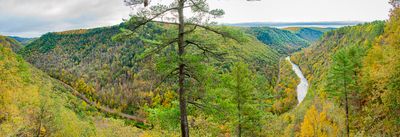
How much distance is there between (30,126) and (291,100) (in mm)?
79644

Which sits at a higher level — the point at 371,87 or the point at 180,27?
the point at 180,27

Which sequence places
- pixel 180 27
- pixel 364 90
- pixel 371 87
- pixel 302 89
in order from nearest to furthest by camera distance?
pixel 180 27 < pixel 371 87 < pixel 364 90 < pixel 302 89

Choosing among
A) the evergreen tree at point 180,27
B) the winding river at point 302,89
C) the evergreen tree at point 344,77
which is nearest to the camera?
the evergreen tree at point 180,27

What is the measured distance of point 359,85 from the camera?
78.9 feet

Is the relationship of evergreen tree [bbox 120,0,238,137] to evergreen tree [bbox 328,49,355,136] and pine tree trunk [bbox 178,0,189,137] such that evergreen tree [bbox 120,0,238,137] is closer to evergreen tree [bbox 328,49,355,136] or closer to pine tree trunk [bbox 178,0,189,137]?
pine tree trunk [bbox 178,0,189,137]

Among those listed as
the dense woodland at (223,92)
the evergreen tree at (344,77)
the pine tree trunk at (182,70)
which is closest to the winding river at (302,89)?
the dense woodland at (223,92)

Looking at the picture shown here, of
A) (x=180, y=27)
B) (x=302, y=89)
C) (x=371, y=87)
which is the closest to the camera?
(x=180, y=27)

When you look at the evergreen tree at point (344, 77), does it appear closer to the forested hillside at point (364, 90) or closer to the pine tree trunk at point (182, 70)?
the forested hillside at point (364, 90)

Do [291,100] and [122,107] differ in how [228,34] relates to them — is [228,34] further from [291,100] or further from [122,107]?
[122,107]

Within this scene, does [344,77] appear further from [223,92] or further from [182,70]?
[182,70]

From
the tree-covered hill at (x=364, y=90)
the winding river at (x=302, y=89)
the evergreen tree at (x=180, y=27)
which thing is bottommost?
the winding river at (x=302, y=89)

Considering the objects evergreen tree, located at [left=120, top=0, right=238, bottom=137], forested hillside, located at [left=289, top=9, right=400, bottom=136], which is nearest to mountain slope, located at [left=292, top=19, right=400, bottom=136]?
forested hillside, located at [left=289, top=9, right=400, bottom=136]

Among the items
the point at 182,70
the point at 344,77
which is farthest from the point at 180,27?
the point at 344,77

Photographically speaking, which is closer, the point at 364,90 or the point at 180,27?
the point at 180,27
